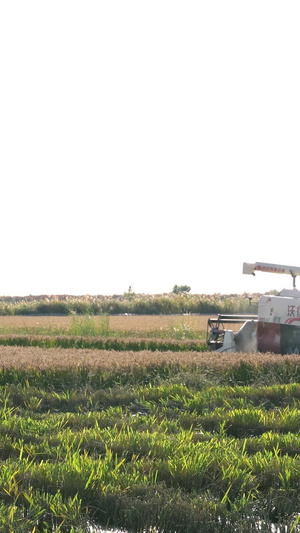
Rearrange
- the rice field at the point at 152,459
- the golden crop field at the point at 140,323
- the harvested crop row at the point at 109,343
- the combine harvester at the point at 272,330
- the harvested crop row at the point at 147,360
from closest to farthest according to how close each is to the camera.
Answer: the rice field at the point at 152,459 → the harvested crop row at the point at 147,360 → the combine harvester at the point at 272,330 → the harvested crop row at the point at 109,343 → the golden crop field at the point at 140,323

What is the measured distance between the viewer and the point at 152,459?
25.4ft

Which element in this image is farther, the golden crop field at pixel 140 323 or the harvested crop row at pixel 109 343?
the golden crop field at pixel 140 323

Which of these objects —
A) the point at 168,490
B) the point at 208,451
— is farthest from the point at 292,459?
the point at 168,490

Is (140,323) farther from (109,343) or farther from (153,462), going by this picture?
(153,462)

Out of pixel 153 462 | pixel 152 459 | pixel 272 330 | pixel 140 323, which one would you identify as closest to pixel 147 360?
pixel 272 330

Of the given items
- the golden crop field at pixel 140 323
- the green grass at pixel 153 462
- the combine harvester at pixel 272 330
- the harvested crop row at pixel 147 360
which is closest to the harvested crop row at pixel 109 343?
the combine harvester at pixel 272 330

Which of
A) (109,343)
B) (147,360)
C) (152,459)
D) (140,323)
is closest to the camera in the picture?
(152,459)

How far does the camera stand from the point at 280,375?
1570cm

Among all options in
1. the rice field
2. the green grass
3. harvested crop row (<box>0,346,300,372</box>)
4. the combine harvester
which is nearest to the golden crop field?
the combine harvester

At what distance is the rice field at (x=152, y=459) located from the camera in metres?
6.37

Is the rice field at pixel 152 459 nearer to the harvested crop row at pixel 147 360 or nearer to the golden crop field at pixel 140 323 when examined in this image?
the harvested crop row at pixel 147 360

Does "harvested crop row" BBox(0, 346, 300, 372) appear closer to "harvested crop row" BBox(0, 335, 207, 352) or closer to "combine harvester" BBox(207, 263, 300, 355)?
"combine harvester" BBox(207, 263, 300, 355)

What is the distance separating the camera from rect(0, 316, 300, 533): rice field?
20.9 ft

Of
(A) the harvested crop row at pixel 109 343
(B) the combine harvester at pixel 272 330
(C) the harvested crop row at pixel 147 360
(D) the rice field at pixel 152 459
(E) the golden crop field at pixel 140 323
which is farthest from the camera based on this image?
(E) the golden crop field at pixel 140 323
